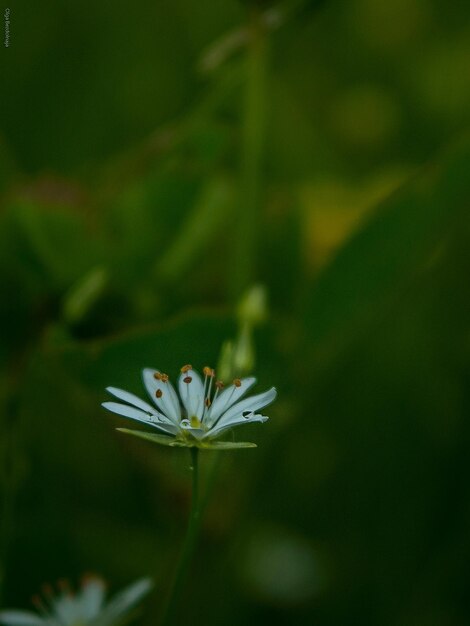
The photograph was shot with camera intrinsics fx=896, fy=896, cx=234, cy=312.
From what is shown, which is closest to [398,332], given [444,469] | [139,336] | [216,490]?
[444,469]

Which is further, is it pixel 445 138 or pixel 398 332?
pixel 445 138

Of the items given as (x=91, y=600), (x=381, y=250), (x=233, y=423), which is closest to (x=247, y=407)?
(x=233, y=423)

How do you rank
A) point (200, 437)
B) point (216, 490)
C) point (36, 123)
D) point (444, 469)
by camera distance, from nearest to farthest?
point (200, 437) → point (216, 490) → point (444, 469) → point (36, 123)

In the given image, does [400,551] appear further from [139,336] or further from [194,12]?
[194,12]

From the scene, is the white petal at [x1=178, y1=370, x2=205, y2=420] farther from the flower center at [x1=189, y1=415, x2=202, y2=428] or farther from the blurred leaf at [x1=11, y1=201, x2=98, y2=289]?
the blurred leaf at [x1=11, y1=201, x2=98, y2=289]

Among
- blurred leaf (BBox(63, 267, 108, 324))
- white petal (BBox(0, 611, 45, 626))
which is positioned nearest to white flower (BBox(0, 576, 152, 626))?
white petal (BBox(0, 611, 45, 626))

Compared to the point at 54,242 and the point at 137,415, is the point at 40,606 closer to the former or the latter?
Result: the point at 137,415
